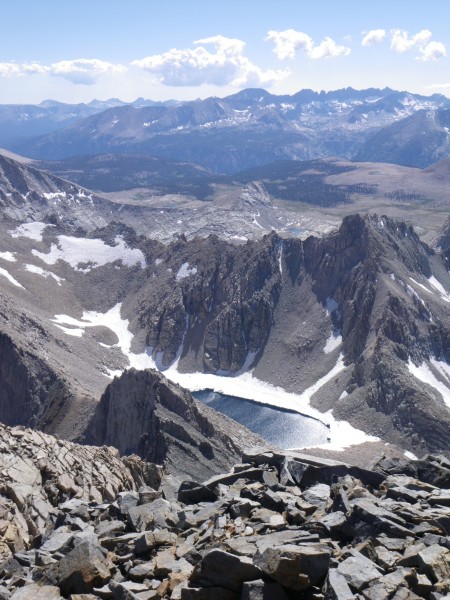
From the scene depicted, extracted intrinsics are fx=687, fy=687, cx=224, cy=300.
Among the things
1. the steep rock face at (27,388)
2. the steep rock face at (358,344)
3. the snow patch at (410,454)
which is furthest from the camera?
the steep rock face at (358,344)

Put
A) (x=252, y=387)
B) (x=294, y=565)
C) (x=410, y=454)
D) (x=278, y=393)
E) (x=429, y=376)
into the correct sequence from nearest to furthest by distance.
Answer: (x=294, y=565), (x=410, y=454), (x=429, y=376), (x=278, y=393), (x=252, y=387)

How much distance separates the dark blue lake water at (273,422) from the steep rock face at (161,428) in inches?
1278

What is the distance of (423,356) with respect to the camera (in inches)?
6590

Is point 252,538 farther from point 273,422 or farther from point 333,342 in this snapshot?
point 333,342

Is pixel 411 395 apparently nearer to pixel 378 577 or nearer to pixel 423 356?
pixel 423 356

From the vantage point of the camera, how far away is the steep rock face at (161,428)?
8475 cm

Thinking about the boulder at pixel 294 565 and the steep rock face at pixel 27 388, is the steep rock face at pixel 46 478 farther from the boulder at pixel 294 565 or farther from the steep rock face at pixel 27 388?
the steep rock face at pixel 27 388

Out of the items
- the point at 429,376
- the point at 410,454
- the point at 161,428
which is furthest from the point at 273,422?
the point at 161,428

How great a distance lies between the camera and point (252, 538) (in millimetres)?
25000

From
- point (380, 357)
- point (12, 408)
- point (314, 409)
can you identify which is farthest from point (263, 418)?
point (12, 408)

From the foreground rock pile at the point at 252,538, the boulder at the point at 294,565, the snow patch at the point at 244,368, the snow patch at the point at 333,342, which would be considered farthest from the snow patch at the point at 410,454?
the boulder at the point at 294,565

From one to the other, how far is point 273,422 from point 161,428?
232ft

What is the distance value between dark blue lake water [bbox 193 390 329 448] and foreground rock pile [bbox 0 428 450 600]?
107698mm

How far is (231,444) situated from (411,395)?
62735mm
